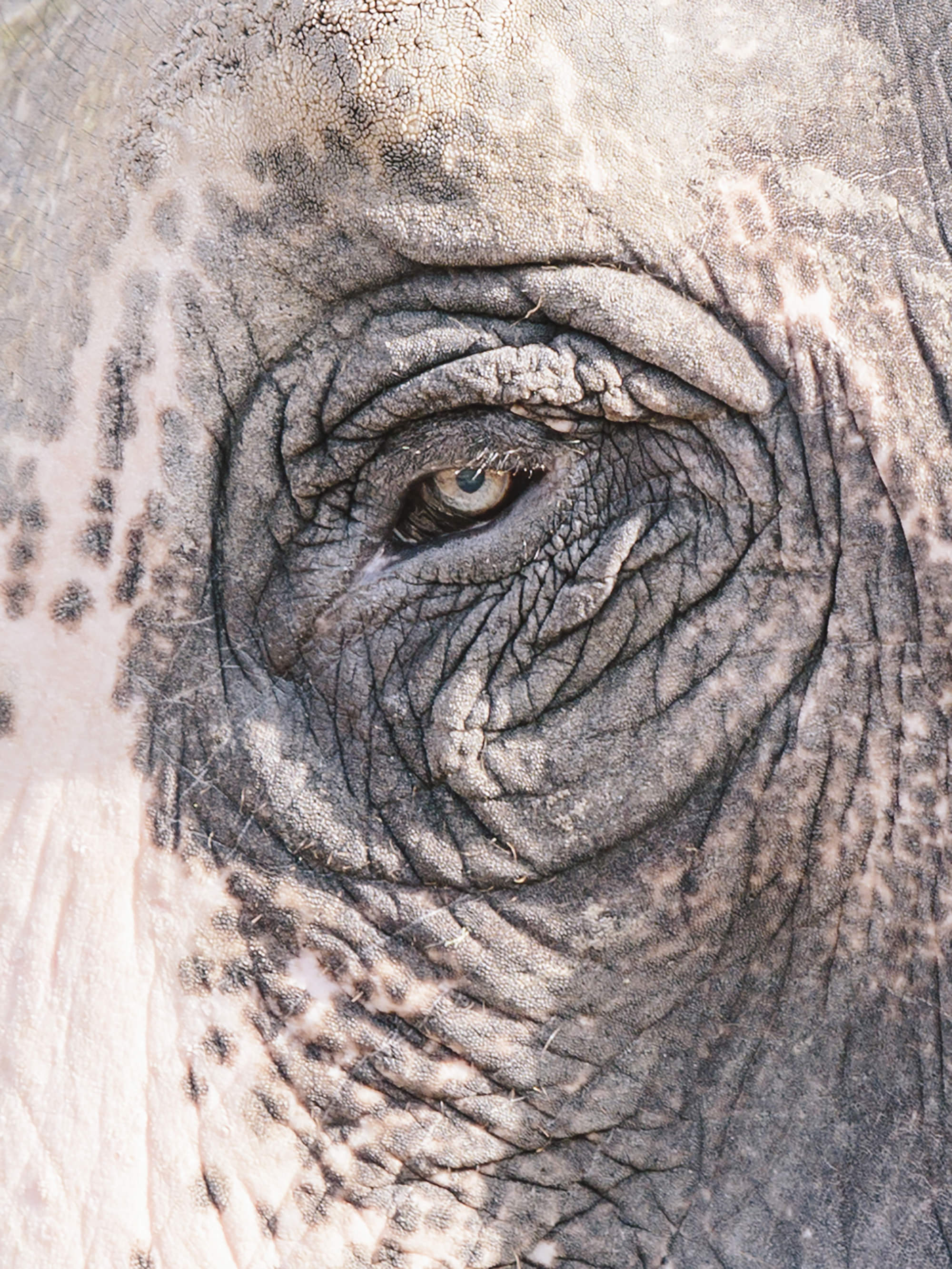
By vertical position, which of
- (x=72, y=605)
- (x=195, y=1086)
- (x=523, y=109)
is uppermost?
(x=523, y=109)

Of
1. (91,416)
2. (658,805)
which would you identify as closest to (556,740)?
(658,805)

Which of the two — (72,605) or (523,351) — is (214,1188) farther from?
(523,351)

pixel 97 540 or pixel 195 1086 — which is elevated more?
pixel 97 540

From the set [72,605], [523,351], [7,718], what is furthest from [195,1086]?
[523,351]

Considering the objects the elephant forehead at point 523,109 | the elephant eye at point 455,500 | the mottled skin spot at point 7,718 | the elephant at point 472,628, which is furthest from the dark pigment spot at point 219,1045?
the elephant forehead at point 523,109

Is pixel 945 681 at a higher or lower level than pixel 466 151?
lower

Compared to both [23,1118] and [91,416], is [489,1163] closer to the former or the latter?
[23,1118]

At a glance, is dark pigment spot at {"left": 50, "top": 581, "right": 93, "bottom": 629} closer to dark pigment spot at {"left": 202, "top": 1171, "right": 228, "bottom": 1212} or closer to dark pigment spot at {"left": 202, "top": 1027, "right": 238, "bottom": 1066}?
dark pigment spot at {"left": 202, "top": 1027, "right": 238, "bottom": 1066}

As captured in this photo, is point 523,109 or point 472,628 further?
point 472,628

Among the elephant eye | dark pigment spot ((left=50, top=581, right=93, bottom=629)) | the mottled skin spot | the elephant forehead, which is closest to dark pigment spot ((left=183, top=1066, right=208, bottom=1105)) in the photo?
the mottled skin spot
